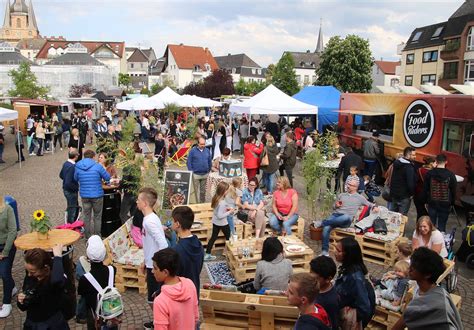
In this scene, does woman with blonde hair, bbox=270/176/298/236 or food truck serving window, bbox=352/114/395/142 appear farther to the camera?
food truck serving window, bbox=352/114/395/142

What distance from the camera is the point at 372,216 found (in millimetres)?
8211

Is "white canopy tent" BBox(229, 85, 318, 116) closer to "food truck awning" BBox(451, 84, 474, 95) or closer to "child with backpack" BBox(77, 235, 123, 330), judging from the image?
"food truck awning" BBox(451, 84, 474, 95)

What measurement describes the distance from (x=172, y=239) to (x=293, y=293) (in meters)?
3.81

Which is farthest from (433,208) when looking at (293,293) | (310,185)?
(293,293)

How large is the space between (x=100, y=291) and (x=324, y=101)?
18492mm

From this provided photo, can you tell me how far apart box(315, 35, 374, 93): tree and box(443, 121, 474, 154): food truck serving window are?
26.1 m

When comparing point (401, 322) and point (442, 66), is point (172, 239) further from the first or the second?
point (442, 66)

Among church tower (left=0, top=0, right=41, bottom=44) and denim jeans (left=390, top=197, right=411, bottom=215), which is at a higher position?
church tower (left=0, top=0, right=41, bottom=44)

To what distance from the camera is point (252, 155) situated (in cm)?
1123

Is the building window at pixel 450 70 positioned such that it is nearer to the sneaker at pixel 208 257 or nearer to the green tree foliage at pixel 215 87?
the green tree foliage at pixel 215 87

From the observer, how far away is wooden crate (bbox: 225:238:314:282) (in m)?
6.57

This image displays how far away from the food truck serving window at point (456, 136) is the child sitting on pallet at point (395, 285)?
627 cm

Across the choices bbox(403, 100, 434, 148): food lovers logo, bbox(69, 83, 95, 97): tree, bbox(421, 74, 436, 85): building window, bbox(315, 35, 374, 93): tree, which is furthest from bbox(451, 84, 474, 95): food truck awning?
bbox(69, 83, 95, 97): tree

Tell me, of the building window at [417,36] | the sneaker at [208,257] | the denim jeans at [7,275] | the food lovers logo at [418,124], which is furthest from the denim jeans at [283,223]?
the building window at [417,36]
